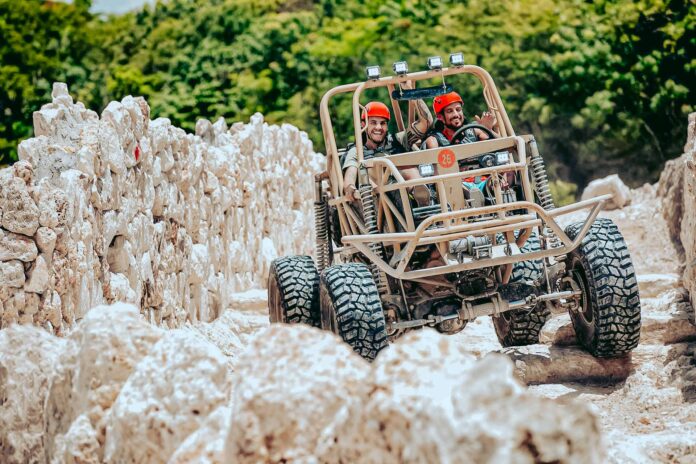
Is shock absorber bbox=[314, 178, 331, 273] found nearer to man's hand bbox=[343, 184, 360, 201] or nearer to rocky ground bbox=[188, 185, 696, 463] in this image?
rocky ground bbox=[188, 185, 696, 463]

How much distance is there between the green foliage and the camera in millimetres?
22047

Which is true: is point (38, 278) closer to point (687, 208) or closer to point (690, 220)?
point (690, 220)

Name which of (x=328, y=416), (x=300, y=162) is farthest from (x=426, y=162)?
(x=300, y=162)

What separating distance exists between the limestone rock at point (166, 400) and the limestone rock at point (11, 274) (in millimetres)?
2218

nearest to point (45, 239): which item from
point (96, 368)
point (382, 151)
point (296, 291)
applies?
point (96, 368)

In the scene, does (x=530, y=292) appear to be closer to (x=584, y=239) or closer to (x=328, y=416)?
(x=584, y=239)

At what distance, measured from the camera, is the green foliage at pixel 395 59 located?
72.3 feet

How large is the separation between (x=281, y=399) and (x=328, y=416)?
0.16 metres

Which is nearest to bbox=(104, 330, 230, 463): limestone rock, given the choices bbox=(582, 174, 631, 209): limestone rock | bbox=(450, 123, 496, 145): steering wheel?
bbox=(450, 123, 496, 145): steering wheel

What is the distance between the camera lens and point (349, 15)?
30922 millimetres

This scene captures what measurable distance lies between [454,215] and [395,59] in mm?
18356

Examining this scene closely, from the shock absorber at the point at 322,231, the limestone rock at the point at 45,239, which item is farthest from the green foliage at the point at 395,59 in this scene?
the limestone rock at the point at 45,239

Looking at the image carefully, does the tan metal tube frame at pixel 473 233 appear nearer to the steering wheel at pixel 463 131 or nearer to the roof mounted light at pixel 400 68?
the steering wheel at pixel 463 131

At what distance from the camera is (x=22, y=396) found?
15.9 ft
